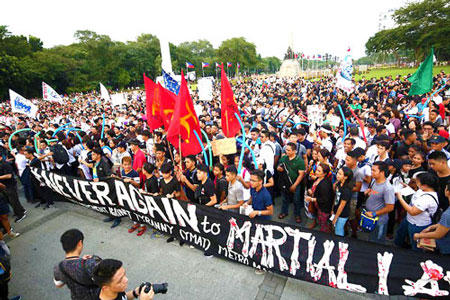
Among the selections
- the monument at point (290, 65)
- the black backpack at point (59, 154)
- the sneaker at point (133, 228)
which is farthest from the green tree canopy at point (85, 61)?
the sneaker at point (133, 228)

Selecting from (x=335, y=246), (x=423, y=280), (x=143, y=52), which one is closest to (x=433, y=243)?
(x=423, y=280)

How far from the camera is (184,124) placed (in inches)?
166

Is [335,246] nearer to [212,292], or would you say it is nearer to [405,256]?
[405,256]

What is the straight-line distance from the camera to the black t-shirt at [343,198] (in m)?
3.59

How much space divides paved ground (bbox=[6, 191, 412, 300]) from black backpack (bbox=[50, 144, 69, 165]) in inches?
61.8

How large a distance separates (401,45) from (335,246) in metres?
62.1

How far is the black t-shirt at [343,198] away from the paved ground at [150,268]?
108cm

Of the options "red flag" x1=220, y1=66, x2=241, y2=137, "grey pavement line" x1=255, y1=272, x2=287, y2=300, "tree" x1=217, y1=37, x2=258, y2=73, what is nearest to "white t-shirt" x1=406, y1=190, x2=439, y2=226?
"grey pavement line" x1=255, y1=272, x2=287, y2=300

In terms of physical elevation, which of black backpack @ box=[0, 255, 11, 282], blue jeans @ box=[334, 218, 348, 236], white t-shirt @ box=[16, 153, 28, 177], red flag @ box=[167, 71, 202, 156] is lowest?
blue jeans @ box=[334, 218, 348, 236]

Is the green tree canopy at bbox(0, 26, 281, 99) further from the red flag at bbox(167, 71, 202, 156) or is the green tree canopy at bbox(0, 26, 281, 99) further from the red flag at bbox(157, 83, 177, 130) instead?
the red flag at bbox(167, 71, 202, 156)

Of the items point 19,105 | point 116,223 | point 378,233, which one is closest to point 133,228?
point 116,223

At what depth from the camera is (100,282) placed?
81.6 inches

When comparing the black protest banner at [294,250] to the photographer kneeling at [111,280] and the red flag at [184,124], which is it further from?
the photographer kneeling at [111,280]

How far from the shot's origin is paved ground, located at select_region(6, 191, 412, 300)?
3506 millimetres
